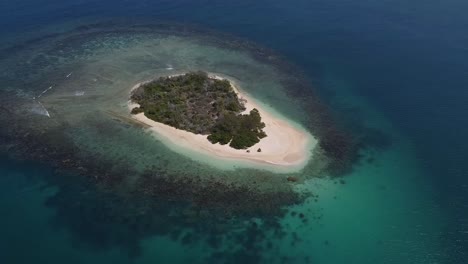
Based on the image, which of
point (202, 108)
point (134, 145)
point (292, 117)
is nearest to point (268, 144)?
point (292, 117)

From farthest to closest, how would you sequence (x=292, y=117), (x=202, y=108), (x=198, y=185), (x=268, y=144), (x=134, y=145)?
(x=292, y=117), (x=202, y=108), (x=268, y=144), (x=134, y=145), (x=198, y=185)

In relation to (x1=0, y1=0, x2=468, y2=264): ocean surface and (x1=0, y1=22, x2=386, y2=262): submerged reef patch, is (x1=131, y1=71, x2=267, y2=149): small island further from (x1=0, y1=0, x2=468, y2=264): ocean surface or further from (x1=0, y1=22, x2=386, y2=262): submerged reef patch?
(x1=0, y1=0, x2=468, y2=264): ocean surface

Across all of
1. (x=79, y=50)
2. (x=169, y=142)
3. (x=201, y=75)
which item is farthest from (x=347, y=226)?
(x=79, y=50)

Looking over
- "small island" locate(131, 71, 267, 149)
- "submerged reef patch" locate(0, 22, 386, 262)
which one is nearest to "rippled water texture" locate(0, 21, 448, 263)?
"submerged reef patch" locate(0, 22, 386, 262)

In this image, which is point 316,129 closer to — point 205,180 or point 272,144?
point 272,144

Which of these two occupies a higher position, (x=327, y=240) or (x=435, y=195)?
(x=435, y=195)

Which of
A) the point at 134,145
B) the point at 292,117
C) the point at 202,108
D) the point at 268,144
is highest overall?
the point at 292,117

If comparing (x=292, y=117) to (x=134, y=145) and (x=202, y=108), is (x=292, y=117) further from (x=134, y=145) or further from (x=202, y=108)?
(x=134, y=145)
